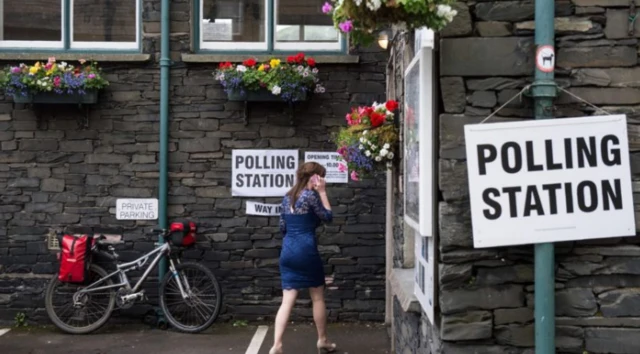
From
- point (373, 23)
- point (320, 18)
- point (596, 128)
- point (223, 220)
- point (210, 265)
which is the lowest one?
point (210, 265)

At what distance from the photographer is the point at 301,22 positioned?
845cm

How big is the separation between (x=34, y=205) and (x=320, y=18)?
12.5 ft

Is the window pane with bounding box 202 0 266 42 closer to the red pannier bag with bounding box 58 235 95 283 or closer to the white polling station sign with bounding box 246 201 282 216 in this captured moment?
the white polling station sign with bounding box 246 201 282 216

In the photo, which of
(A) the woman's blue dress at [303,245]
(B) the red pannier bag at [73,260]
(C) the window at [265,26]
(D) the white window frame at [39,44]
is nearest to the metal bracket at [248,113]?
(C) the window at [265,26]

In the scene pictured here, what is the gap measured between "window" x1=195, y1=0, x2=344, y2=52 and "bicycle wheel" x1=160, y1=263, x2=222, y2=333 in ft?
8.30

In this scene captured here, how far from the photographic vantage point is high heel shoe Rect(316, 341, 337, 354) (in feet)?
22.2

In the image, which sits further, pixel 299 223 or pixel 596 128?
pixel 299 223

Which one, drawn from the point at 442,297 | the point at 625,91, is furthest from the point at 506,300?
the point at 625,91

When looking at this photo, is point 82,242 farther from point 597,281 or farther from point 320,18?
point 597,281

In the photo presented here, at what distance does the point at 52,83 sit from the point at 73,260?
6.12 ft

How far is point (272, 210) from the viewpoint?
8.21 metres

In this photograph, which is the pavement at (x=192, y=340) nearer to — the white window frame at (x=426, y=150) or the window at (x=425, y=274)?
the window at (x=425, y=274)

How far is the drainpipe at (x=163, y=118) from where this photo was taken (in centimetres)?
812

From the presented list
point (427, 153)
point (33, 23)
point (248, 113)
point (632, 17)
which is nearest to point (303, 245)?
point (248, 113)
